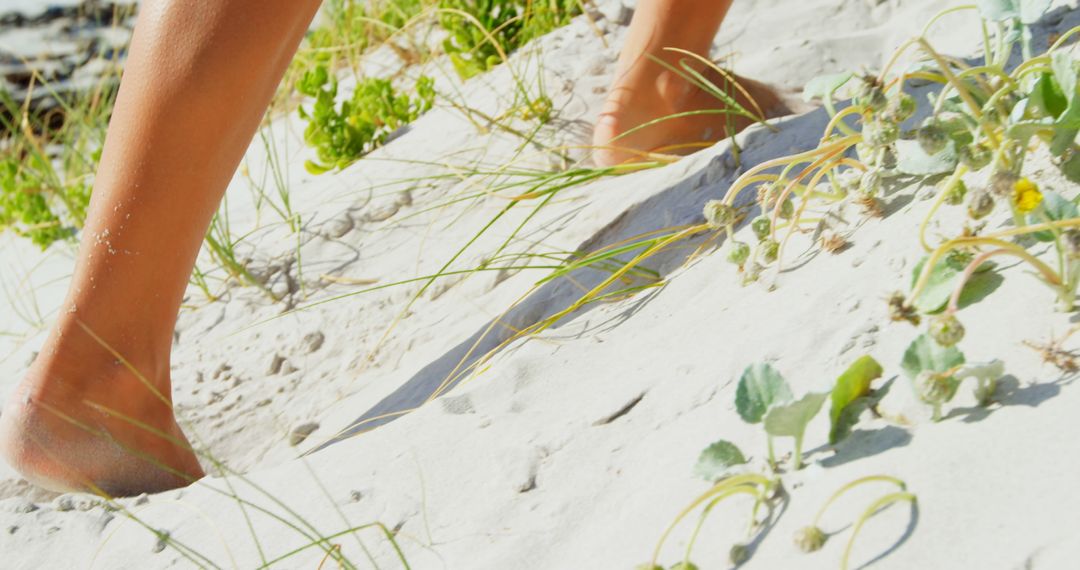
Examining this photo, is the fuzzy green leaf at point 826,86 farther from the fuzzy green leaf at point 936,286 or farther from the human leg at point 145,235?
the human leg at point 145,235

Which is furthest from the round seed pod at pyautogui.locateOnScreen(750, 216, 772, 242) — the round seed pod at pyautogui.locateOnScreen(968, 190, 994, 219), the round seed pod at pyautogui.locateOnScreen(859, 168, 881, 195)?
the round seed pod at pyautogui.locateOnScreen(968, 190, 994, 219)

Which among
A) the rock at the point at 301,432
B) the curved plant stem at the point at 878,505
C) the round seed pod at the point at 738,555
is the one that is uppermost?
the curved plant stem at the point at 878,505

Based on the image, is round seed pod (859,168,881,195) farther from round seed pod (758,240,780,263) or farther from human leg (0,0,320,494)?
human leg (0,0,320,494)

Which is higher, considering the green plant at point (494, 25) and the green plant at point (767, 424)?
the green plant at point (494, 25)

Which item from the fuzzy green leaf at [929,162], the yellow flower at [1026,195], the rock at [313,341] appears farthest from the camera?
the rock at [313,341]

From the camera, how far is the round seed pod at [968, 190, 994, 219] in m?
1.25

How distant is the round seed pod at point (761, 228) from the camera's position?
5.14 ft

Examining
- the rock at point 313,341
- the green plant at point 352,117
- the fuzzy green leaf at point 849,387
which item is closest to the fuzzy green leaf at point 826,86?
the fuzzy green leaf at point 849,387

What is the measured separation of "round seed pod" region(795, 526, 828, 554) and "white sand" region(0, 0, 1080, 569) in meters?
0.01

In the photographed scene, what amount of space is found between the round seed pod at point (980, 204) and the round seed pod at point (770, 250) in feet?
1.03

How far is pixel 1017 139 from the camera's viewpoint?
1.33m

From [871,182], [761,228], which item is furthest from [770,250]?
[871,182]

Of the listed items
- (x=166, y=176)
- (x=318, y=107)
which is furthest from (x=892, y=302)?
(x=318, y=107)

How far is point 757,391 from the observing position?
1157 mm
